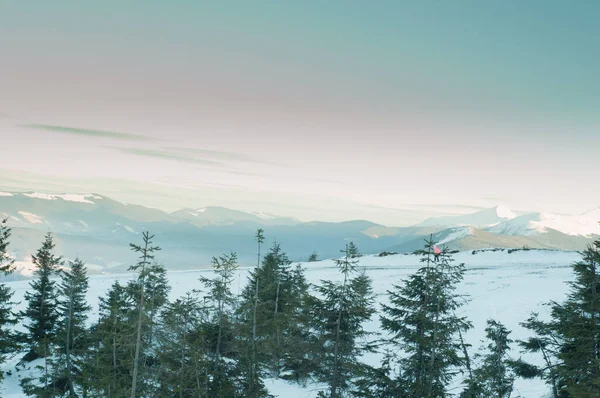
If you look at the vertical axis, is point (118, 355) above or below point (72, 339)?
above

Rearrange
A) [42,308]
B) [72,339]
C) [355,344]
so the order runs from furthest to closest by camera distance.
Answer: [42,308] < [72,339] < [355,344]

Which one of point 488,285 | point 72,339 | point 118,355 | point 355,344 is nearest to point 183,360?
point 355,344

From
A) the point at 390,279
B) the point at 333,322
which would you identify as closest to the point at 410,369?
the point at 333,322

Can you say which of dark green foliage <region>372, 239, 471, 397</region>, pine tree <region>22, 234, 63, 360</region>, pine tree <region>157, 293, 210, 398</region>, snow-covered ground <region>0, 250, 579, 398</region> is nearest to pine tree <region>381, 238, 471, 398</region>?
dark green foliage <region>372, 239, 471, 397</region>

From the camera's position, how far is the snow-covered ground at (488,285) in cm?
3422

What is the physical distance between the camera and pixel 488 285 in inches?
2074

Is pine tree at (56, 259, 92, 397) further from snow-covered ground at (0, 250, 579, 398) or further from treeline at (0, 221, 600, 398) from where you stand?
treeline at (0, 221, 600, 398)

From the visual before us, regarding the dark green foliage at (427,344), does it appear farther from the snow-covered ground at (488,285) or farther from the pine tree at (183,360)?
the pine tree at (183,360)

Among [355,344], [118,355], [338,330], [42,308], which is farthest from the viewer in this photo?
[42,308]

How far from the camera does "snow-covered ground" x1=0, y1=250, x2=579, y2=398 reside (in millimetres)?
34219

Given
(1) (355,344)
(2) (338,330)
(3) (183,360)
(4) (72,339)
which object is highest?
(2) (338,330)

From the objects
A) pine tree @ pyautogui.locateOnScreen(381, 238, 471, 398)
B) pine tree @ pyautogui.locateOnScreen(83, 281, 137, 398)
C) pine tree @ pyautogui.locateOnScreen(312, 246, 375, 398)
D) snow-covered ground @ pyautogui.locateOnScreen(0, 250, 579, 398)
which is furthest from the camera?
snow-covered ground @ pyautogui.locateOnScreen(0, 250, 579, 398)

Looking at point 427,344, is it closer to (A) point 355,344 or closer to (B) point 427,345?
(B) point 427,345

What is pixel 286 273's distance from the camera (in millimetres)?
40406
